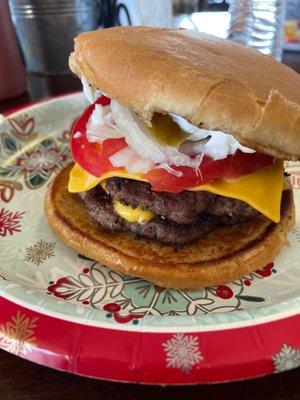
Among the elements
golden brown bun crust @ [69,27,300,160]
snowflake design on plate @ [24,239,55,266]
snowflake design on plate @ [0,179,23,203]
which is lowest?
snowflake design on plate @ [24,239,55,266]

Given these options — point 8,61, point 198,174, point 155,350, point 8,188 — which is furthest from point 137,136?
point 8,61

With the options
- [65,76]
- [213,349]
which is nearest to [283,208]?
[213,349]

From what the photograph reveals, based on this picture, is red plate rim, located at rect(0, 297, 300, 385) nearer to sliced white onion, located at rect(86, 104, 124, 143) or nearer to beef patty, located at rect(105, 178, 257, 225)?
beef patty, located at rect(105, 178, 257, 225)

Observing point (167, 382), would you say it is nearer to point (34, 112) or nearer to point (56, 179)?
point (56, 179)

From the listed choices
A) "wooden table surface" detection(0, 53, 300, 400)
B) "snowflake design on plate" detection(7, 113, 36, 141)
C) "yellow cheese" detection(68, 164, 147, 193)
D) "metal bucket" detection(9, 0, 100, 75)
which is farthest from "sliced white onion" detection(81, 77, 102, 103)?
"metal bucket" detection(9, 0, 100, 75)

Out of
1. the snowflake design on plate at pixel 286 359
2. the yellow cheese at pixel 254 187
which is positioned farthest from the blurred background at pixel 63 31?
the snowflake design on plate at pixel 286 359

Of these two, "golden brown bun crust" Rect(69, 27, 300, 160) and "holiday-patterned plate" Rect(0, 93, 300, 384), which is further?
"golden brown bun crust" Rect(69, 27, 300, 160)
